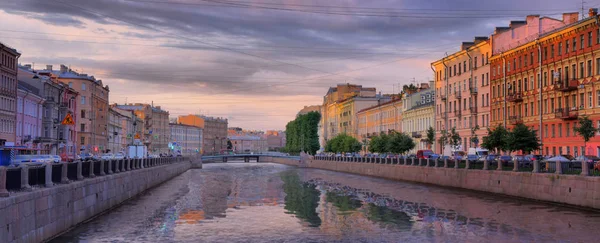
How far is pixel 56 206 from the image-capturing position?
75.4ft

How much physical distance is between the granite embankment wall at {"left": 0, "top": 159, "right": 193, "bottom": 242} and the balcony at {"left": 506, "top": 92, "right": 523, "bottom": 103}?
46381 mm

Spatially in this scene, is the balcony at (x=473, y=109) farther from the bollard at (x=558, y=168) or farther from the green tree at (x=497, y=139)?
the bollard at (x=558, y=168)

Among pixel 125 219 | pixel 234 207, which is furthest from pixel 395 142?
pixel 125 219

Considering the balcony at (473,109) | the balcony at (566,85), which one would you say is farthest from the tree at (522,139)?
the balcony at (473,109)

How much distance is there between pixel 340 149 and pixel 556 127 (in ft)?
233

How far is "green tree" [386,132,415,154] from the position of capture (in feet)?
297

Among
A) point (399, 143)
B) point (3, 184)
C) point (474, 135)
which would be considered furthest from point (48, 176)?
point (399, 143)

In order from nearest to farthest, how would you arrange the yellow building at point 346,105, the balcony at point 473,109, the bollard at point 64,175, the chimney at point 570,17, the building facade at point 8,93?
1. the bollard at point 64,175
2. the chimney at point 570,17
3. the building facade at point 8,93
4. the balcony at point 473,109
5. the yellow building at point 346,105

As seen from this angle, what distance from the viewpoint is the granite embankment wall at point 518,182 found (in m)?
32.1

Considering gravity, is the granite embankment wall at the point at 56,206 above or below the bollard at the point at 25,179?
below

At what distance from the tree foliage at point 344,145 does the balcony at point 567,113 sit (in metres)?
63.6

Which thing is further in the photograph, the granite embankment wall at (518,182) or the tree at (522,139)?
the tree at (522,139)

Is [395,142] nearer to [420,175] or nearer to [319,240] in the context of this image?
[420,175]

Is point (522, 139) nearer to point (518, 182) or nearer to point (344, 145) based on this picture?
point (518, 182)
